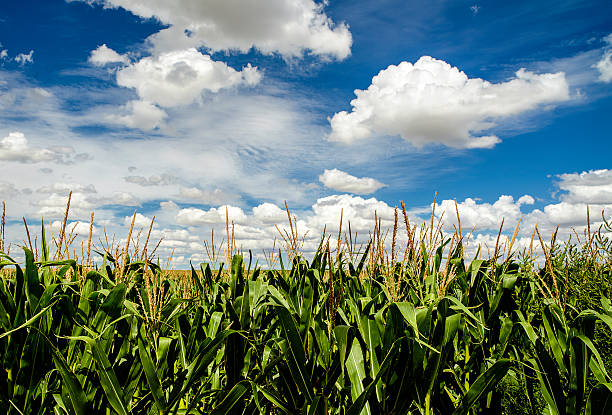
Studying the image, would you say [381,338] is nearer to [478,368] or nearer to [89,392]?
[478,368]

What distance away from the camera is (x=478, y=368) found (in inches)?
135

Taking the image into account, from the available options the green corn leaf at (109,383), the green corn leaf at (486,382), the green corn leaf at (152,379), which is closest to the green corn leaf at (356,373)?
the green corn leaf at (486,382)

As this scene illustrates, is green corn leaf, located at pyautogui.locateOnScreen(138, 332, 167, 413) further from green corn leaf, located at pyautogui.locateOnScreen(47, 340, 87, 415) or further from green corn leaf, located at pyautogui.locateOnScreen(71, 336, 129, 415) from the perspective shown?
green corn leaf, located at pyautogui.locateOnScreen(47, 340, 87, 415)

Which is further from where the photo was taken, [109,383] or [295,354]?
[295,354]

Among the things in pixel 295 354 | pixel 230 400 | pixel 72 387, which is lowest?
pixel 230 400

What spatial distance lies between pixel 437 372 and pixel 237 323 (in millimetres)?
1575

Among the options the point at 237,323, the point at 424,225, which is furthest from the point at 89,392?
the point at 424,225

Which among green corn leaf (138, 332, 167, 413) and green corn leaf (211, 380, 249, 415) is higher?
green corn leaf (138, 332, 167, 413)

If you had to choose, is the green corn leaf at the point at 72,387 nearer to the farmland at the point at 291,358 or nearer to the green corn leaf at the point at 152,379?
the farmland at the point at 291,358

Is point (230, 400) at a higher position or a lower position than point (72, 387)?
lower

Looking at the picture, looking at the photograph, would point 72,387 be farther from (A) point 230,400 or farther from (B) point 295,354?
(B) point 295,354

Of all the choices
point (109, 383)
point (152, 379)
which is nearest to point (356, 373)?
point (152, 379)

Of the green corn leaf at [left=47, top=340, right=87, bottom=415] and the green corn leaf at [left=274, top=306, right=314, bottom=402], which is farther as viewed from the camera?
the green corn leaf at [left=274, top=306, right=314, bottom=402]

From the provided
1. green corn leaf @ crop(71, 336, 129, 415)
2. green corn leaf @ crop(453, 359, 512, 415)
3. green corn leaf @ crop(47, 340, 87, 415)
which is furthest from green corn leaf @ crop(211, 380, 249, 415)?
green corn leaf @ crop(453, 359, 512, 415)
